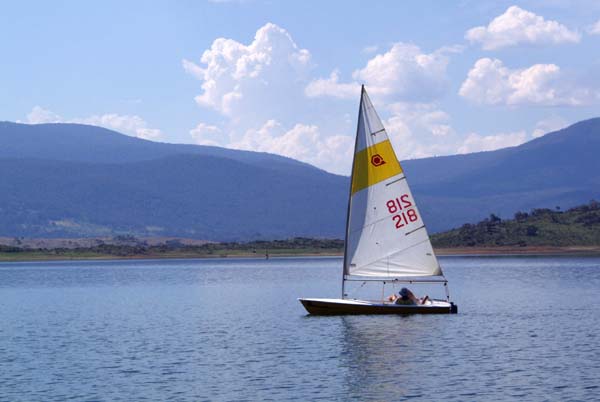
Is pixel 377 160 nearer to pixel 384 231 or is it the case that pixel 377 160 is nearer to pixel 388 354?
pixel 384 231

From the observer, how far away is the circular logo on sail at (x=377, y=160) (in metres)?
68.7

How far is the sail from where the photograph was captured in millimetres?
68938

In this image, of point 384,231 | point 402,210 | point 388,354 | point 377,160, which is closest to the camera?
point 388,354

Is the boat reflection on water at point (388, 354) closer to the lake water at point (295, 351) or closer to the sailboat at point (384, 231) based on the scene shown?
the lake water at point (295, 351)

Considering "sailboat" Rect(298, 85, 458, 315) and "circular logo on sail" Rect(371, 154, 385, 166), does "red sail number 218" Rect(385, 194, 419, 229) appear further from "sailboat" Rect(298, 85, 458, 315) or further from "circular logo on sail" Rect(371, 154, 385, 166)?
"circular logo on sail" Rect(371, 154, 385, 166)

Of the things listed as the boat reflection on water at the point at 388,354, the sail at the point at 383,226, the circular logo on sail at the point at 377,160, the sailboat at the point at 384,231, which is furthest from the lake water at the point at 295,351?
the circular logo on sail at the point at 377,160

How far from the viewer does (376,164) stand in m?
68.8

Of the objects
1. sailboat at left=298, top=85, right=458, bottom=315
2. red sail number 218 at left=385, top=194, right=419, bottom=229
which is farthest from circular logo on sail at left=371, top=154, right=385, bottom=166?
red sail number 218 at left=385, top=194, right=419, bottom=229

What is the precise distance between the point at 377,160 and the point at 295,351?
58.9ft

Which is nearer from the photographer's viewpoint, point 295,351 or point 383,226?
point 295,351

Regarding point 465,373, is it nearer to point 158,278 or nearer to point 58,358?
point 58,358

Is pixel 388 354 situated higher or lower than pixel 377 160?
lower

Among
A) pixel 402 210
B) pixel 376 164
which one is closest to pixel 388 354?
pixel 402 210

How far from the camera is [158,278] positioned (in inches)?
5910
